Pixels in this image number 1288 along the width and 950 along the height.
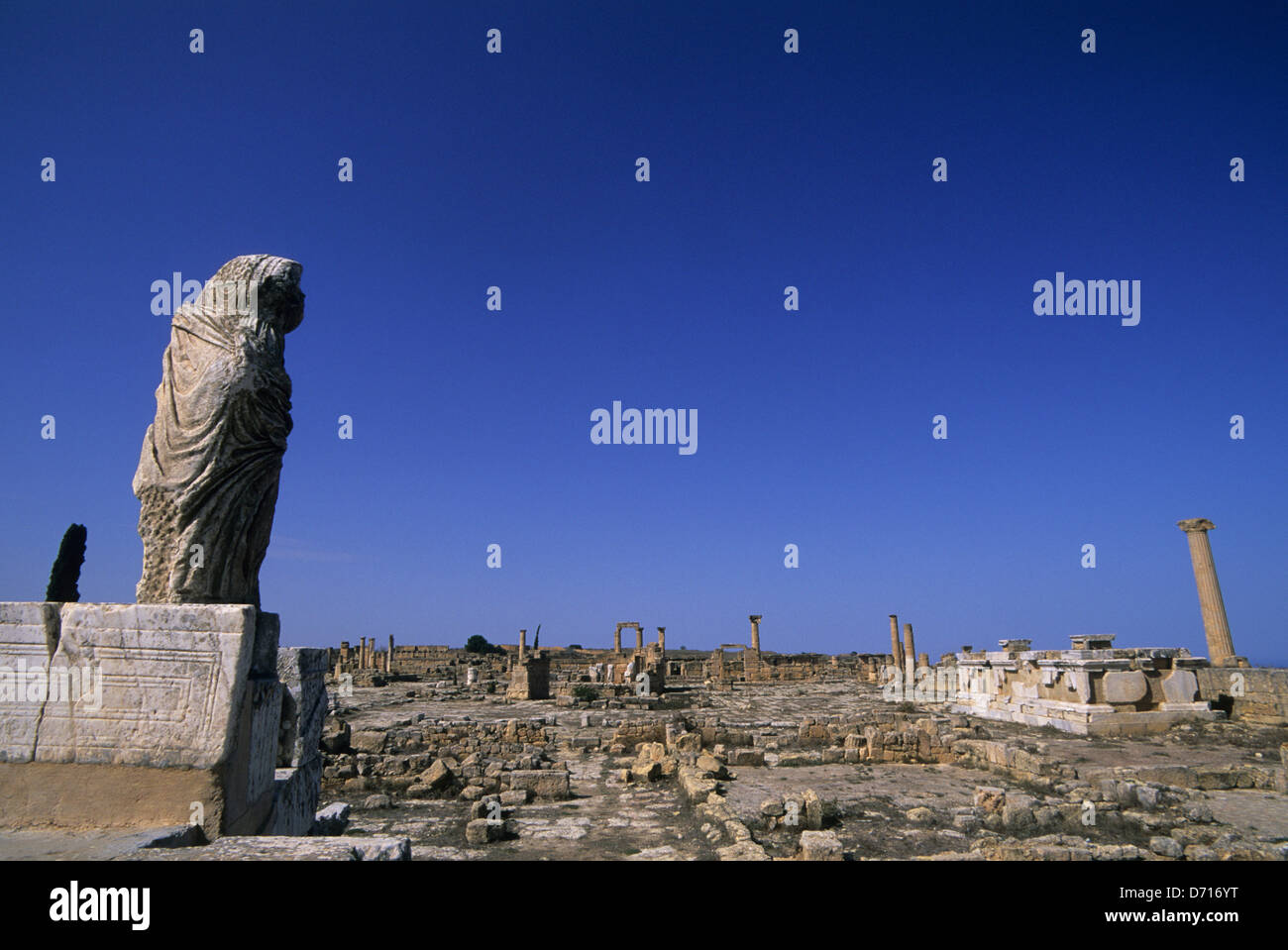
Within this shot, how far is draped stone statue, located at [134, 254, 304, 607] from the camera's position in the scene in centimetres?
318

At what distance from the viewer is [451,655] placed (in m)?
48.8

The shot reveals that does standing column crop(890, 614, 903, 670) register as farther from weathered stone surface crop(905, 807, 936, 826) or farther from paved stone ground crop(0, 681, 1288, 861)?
weathered stone surface crop(905, 807, 936, 826)

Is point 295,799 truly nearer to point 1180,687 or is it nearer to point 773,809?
point 773,809

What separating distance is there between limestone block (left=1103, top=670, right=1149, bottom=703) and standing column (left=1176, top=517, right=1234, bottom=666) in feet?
23.8

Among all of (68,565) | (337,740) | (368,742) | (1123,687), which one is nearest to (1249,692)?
(1123,687)

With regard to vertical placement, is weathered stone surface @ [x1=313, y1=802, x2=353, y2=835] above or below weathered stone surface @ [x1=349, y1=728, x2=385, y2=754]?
above

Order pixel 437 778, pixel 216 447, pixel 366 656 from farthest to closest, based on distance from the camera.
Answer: pixel 366 656 → pixel 437 778 → pixel 216 447

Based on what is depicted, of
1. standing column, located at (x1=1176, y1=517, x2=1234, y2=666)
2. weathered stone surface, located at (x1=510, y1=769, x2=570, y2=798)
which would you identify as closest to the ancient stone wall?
standing column, located at (x1=1176, y1=517, x2=1234, y2=666)

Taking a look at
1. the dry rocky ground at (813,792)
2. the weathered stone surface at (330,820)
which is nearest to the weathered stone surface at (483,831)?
the dry rocky ground at (813,792)

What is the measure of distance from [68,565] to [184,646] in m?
22.9

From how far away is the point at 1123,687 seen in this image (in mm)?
14047
